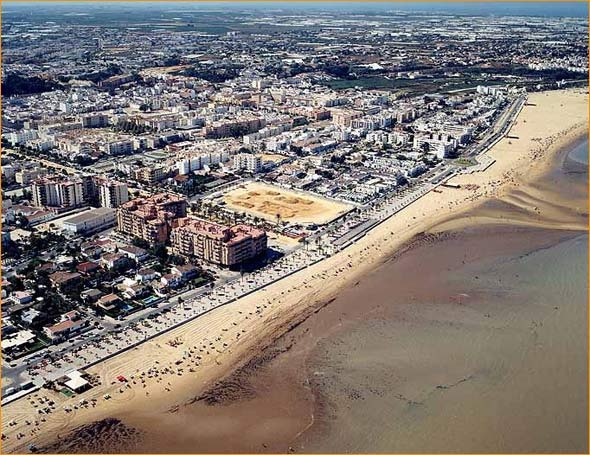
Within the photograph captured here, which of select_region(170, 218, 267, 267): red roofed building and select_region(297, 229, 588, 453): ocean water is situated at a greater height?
select_region(170, 218, 267, 267): red roofed building

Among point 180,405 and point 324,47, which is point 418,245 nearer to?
point 180,405

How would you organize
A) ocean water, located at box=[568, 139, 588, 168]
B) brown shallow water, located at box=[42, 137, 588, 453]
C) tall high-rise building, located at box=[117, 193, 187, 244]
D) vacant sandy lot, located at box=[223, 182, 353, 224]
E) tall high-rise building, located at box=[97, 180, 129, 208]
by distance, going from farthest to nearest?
1. ocean water, located at box=[568, 139, 588, 168]
2. tall high-rise building, located at box=[97, 180, 129, 208]
3. vacant sandy lot, located at box=[223, 182, 353, 224]
4. tall high-rise building, located at box=[117, 193, 187, 244]
5. brown shallow water, located at box=[42, 137, 588, 453]

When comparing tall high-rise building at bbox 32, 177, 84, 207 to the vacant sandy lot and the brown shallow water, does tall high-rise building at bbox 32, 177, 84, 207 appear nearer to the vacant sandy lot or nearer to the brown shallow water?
the vacant sandy lot

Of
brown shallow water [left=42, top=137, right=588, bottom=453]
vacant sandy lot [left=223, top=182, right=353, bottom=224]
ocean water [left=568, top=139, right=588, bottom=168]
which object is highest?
ocean water [left=568, top=139, right=588, bottom=168]

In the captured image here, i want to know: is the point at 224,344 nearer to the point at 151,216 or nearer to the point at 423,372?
the point at 423,372

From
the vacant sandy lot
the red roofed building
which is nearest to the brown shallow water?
the red roofed building

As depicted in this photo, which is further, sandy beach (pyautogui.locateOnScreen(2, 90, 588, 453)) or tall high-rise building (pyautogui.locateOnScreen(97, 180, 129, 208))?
tall high-rise building (pyautogui.locateOnScreen(97, 180, 129, 208))

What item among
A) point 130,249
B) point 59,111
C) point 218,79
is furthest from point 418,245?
point 218,79

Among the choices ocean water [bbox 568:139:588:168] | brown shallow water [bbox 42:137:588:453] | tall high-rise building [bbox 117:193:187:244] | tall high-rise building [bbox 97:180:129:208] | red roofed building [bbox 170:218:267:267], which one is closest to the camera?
brown shallow water [bbox 42:137:588:453]
